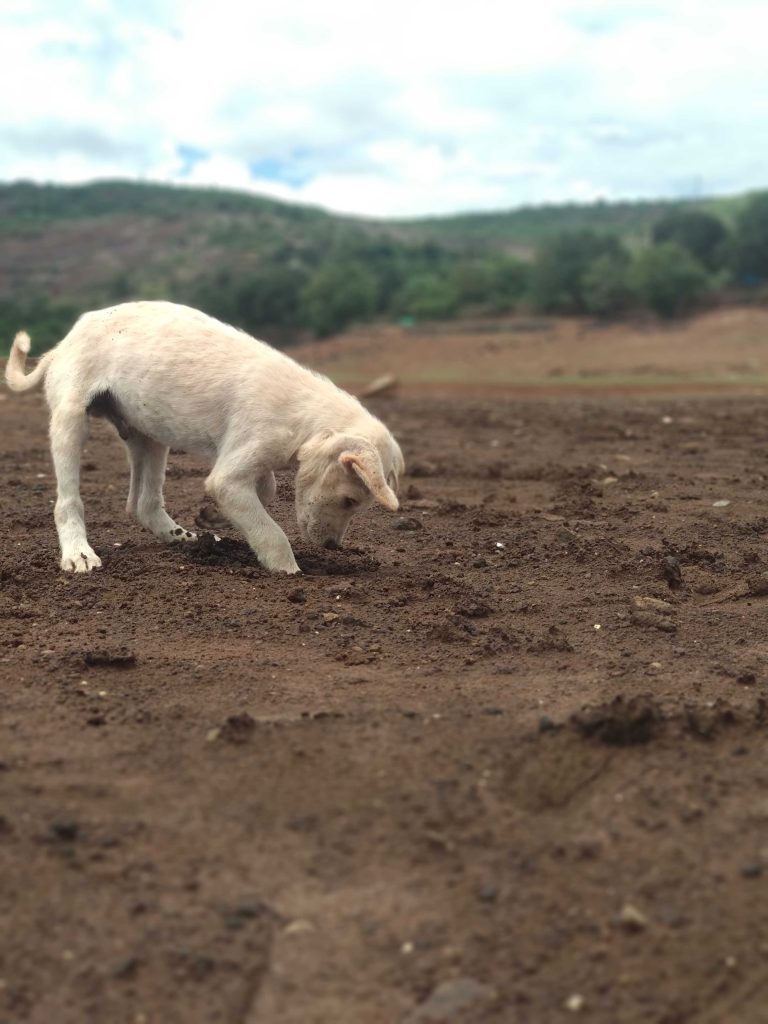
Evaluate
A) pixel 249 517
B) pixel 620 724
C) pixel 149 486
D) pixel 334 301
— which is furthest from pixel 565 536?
pixel 334 301

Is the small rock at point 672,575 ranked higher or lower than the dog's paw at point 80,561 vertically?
lower

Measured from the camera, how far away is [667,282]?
186ft

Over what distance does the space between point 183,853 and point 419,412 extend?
1820cm

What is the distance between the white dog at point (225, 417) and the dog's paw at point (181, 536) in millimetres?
847

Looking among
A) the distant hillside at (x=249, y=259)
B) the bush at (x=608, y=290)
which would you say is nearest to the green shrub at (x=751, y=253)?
the bush at (x=608, y=290)

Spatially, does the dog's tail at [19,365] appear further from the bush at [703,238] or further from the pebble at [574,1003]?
the bush at [703,238]

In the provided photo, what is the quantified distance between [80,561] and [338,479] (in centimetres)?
197

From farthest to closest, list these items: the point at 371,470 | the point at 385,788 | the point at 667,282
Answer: the point at 667,282 → the point at 371,470 → the point at 385,788

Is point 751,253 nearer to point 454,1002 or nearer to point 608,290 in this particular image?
point 608,290

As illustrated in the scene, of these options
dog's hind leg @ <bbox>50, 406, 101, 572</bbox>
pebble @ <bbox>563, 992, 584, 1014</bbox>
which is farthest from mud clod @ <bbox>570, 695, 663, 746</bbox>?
dog's hind leg @ <bbox>50, 406, 101, 572</bbox>

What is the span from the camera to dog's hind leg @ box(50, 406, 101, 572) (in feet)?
26.5

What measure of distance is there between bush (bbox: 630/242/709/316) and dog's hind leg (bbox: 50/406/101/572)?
52110 millimetres

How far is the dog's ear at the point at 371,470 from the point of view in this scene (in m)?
7.02

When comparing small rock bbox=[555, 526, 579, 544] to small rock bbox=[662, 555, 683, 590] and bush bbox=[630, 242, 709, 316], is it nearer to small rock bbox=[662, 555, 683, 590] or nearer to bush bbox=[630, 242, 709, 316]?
small rock bbox=[662, 555, 683, 590]
